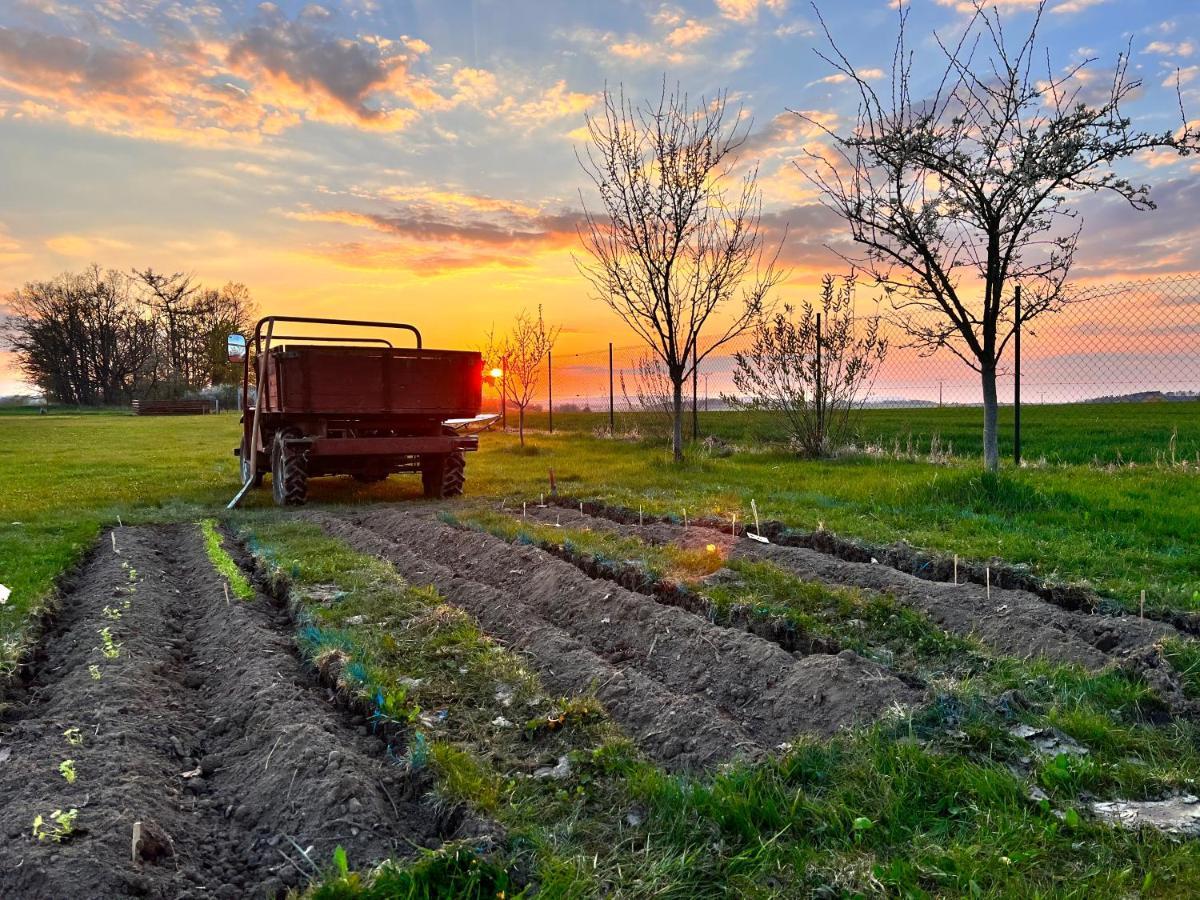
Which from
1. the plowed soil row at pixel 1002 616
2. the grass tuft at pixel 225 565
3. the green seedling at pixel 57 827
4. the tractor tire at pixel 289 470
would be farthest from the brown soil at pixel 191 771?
the tractor tire at pixel 289 470

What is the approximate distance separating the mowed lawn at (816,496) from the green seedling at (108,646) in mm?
459

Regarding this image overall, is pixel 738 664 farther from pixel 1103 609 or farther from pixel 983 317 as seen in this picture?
pixel 983 317

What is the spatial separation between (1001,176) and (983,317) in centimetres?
151

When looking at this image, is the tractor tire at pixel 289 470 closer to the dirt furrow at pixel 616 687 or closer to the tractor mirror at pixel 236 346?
the tractor mirror at pixel 236 346

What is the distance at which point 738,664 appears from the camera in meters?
3.64

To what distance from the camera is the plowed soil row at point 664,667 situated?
3012 millimetres

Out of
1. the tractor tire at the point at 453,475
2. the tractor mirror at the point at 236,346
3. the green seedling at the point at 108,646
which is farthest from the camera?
Answer: the tractor tire at the point at 453,475

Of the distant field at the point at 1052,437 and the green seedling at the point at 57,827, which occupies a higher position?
the distant field at the point at 1052,437

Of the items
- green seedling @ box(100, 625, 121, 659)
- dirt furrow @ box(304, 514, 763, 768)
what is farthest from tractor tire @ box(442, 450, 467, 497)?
green seedling @ box(100, 625, 121, 659)

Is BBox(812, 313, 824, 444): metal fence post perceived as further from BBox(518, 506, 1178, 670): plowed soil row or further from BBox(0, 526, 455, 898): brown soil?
BBox(0, 526, 455, 898): brown soil

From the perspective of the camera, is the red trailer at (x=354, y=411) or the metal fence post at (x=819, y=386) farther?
the metal fence post at (x=819, y=386)

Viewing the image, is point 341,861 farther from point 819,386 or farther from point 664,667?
point 819,386

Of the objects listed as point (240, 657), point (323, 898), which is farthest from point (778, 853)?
point (240, 657)

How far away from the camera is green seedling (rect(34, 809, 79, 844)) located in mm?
2240
